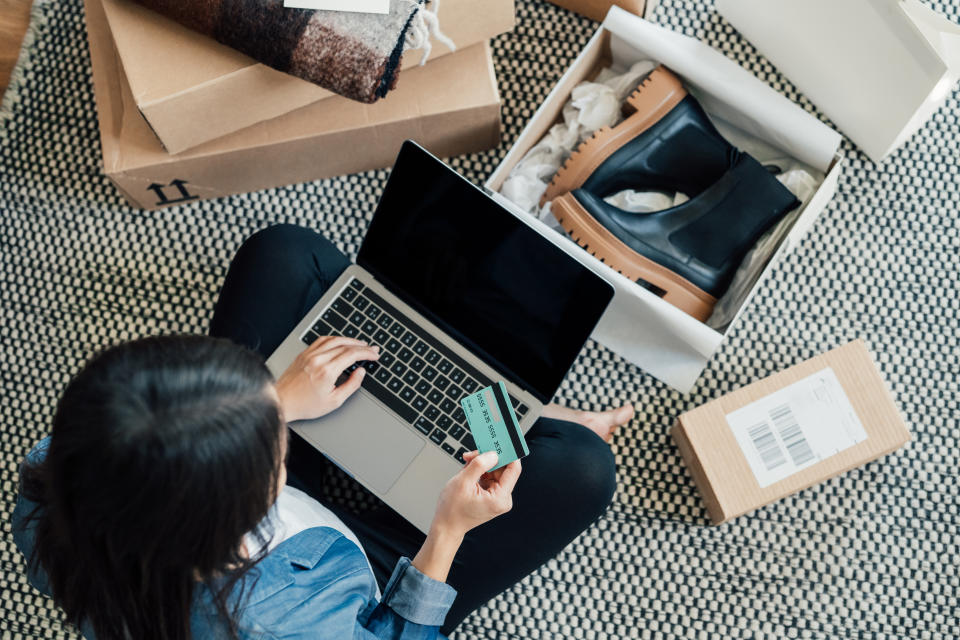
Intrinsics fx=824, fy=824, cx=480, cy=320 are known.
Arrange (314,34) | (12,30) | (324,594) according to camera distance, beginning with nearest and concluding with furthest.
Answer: (324,594) → (314,34) → (12,30)

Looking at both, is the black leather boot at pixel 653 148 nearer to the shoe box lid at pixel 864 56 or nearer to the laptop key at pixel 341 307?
the shoe box lid at pixel 864 56

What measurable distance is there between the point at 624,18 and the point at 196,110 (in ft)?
1.77

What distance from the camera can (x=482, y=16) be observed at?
0.94 meters

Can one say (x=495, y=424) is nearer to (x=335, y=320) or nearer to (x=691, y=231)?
(x=335, y=320)

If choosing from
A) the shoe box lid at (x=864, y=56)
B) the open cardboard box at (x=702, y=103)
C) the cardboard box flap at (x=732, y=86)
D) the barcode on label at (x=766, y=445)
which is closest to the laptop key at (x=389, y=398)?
the open cardboard box at (x=702, y=103)

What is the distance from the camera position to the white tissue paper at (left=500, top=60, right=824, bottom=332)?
1063 millimetres

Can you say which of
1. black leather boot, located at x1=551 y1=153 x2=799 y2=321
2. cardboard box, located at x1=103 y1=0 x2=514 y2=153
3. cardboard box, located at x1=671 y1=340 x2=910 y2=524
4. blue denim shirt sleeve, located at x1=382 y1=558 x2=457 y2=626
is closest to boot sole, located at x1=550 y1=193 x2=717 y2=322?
black leather boot, located at x1=551 y1=153 x2=799 y2=321

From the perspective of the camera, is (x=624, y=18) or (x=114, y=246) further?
(x=114, y=246)

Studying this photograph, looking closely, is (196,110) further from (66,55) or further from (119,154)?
(66,55)

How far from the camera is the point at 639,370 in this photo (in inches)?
44.5

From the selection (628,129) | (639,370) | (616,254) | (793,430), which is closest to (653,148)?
(628,129)

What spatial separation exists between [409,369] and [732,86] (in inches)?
21.7

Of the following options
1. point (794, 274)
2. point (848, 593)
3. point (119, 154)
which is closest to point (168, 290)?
point (119, 154)

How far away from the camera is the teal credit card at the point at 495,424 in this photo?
76 cm
